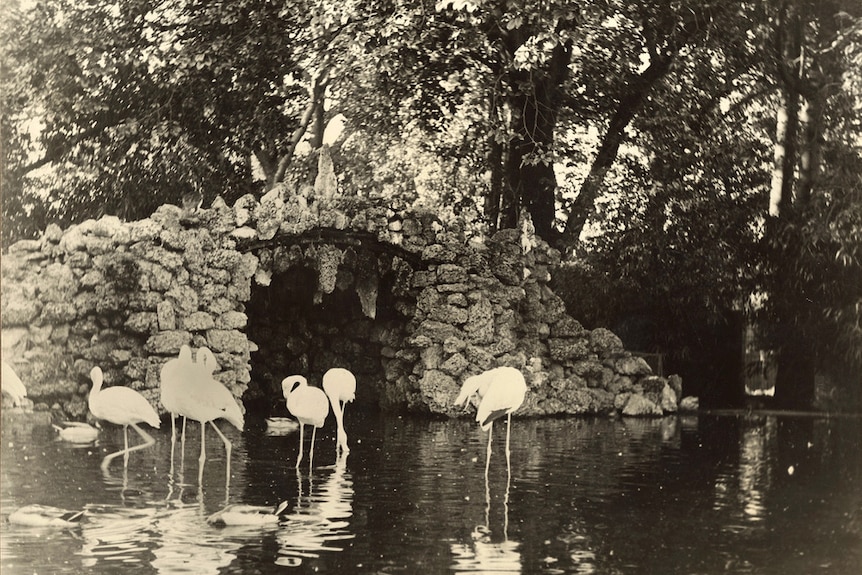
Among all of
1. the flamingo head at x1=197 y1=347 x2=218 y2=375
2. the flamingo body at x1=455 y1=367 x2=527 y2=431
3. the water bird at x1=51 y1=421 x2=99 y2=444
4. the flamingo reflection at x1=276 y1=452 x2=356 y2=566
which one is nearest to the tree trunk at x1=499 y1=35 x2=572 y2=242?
the flamingo body at x1=455 y1=367 x2=527 y2=431

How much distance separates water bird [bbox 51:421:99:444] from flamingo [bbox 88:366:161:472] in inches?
4.3

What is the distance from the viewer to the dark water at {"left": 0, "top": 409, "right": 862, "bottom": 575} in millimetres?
5004

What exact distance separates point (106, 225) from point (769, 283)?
394cm

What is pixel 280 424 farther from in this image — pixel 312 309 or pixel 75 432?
pixel 75 432

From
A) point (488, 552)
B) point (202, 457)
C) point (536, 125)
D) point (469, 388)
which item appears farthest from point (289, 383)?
point (536, 125)

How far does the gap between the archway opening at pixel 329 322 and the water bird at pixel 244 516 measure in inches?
37.0

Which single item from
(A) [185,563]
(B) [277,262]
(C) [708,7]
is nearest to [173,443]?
(A) [185,563]

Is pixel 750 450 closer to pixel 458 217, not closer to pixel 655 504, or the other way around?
pixel 655 504

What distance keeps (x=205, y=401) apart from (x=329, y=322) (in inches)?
40.8

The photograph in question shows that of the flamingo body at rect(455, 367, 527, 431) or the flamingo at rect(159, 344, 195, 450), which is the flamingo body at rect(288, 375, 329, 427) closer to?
the flamingo at rect(159, 344, 195, 450)

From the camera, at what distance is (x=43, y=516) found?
5.33m

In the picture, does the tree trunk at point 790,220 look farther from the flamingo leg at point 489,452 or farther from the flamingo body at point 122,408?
the flamingo body at point 122,408

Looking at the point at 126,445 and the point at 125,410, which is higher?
the point at 125,410

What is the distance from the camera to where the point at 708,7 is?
6.27 meters
